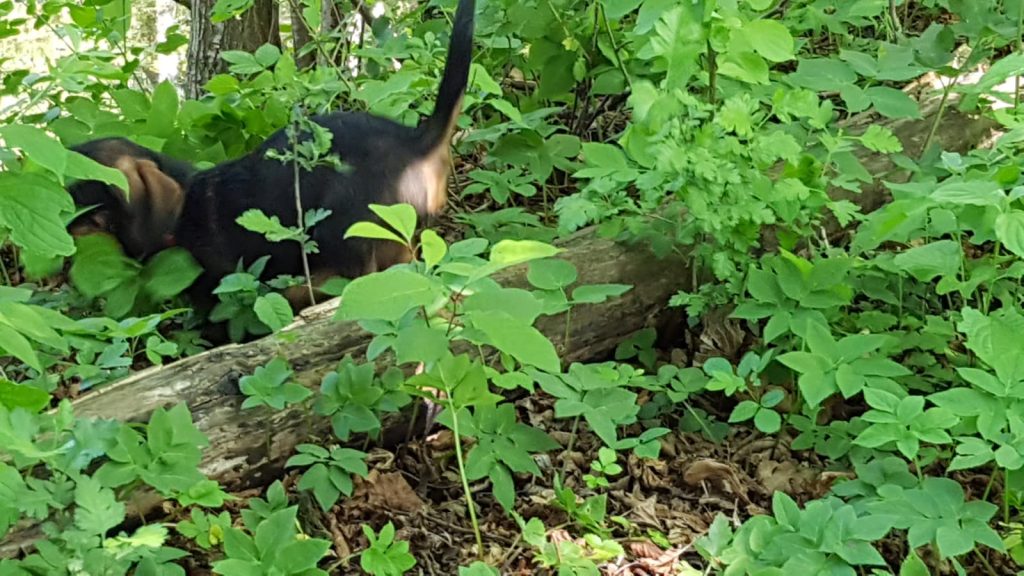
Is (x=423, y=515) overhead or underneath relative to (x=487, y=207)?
underneath

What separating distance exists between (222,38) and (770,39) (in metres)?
4.05

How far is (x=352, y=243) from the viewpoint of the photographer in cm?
389

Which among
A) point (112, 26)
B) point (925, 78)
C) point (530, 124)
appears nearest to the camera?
point (530, 124)

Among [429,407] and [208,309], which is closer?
[429,407]

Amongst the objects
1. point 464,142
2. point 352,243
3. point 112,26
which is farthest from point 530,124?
point 112,26

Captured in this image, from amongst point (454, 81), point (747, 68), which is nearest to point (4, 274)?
point (454, 81)

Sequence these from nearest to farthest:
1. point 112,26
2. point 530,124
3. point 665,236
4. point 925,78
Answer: point 665,236 → point 530,124 → point 925,78 → point 112,26

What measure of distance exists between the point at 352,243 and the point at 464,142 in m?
0.99

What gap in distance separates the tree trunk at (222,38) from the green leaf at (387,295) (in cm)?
442

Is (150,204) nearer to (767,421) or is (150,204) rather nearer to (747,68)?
(747,68)

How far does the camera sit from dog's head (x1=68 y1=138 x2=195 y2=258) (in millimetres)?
3973

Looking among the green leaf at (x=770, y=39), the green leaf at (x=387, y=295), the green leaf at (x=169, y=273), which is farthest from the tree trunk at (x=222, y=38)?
the green leaf at (x=387, y=295)

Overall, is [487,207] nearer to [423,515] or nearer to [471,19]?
[471,19]

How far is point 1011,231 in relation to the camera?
2520 millimetres
